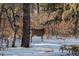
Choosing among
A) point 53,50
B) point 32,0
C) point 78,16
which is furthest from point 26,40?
point 78,16

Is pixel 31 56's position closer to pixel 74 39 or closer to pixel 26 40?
pixel 26 40

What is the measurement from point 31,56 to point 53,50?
208 mm

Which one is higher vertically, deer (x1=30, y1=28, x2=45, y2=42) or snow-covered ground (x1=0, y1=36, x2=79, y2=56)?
deer (x1=30, y1=28, x2=45, y2=42)

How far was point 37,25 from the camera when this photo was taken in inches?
72.6

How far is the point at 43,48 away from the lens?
5.98 feet

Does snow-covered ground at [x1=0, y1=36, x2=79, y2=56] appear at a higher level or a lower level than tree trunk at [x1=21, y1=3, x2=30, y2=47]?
lower

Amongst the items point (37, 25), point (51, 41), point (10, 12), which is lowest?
point (51, 41)

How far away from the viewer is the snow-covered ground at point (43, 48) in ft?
5.96

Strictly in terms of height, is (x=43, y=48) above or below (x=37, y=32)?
below

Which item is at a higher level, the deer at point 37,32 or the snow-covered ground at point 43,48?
the deer at point 37,32

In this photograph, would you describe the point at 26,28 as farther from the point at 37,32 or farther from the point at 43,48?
the point at 43,48

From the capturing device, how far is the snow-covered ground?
1815 mm

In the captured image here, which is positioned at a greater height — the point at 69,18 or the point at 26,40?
the point at 69,18

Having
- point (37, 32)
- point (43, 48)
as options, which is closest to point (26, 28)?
point (37, 32)
